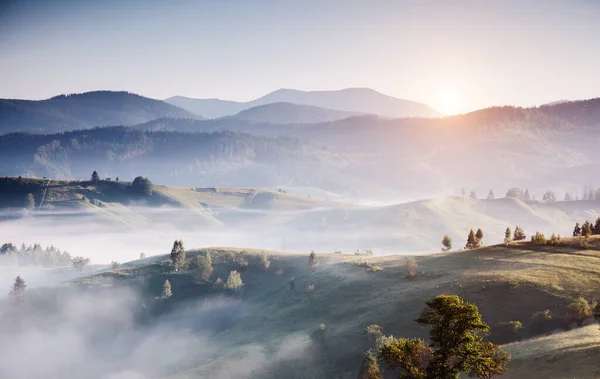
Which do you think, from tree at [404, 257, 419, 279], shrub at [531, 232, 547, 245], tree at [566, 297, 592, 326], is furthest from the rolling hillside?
shrub at [531, 232, 547, 245]

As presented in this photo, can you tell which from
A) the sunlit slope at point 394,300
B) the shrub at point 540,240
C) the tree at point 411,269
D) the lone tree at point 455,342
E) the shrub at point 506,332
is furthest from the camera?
the tree at point 411,269

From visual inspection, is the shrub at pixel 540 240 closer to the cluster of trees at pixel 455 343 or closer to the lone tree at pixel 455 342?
the cluster of trees at pixel 455 343

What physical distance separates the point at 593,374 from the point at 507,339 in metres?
41.8

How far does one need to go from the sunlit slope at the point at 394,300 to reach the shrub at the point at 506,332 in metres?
2.12

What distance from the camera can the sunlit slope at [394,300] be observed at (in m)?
104

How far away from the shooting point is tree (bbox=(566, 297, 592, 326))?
291 ft

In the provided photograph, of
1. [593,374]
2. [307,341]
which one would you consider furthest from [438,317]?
[307,341]

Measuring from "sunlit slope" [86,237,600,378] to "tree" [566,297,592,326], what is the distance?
3283 millimetres

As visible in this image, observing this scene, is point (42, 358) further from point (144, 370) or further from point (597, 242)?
point (597, 242)

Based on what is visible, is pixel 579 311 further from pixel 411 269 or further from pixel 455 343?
pixel 411 269

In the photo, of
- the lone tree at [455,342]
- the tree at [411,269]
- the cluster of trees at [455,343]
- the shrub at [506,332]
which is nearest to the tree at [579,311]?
the shrub at [506,332]

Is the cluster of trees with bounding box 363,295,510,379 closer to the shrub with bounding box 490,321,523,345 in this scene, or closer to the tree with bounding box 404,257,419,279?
the shrub with bounding box 490,321,523,345

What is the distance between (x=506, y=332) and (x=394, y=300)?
117ft

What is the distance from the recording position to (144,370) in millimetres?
149875
